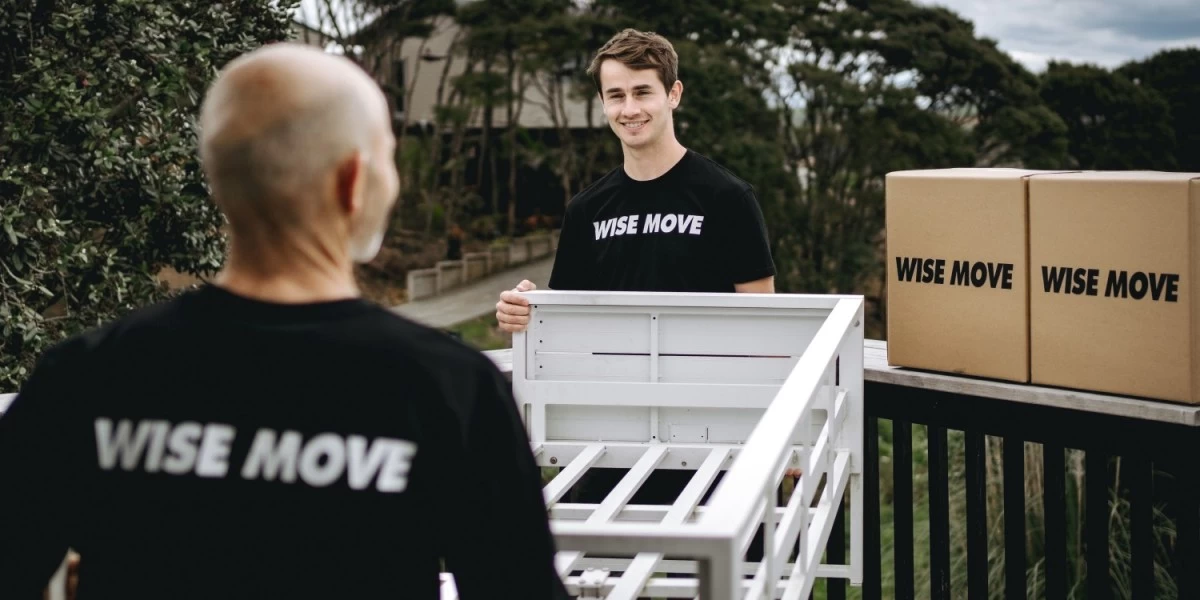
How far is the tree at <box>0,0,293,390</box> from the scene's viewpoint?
4.93 metres

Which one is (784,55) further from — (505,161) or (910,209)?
(910,209)

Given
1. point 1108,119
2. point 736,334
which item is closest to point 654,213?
point 736,334

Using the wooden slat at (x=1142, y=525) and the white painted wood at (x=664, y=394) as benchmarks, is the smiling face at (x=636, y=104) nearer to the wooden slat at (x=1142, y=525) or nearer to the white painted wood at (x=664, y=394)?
the white painted wood at (x=664, y=394)

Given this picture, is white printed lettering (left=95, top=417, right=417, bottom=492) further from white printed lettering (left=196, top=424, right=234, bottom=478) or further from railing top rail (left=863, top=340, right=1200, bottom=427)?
railing top rail (left=863, top=340, right=1200, bottom=427)

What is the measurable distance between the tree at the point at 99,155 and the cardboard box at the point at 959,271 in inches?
129

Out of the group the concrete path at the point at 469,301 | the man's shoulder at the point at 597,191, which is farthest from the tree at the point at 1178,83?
the man's shoulder at the point at 597,191

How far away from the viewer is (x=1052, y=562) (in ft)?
11.1

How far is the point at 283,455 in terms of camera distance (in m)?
1.29

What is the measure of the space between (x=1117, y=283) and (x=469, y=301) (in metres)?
18.9

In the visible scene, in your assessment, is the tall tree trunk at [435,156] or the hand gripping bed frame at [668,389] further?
the tall tree trunk at [435,156]

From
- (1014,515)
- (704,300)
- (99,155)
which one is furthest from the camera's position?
(99,155)

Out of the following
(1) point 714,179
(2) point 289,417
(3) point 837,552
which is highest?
(1) point 714,179

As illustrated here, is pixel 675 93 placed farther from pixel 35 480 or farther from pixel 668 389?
pixel 35 480

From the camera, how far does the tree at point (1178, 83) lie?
81.0 feet
